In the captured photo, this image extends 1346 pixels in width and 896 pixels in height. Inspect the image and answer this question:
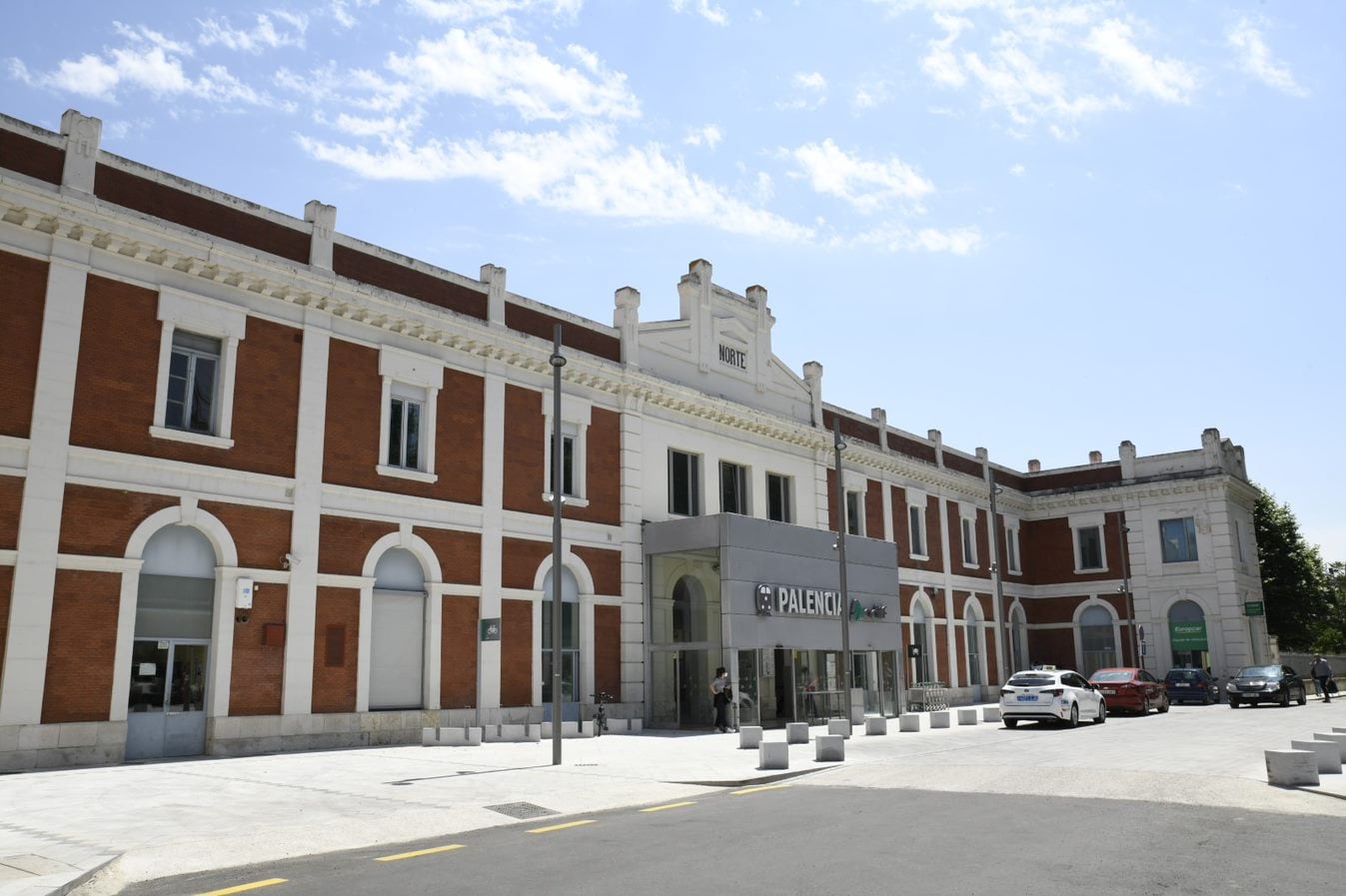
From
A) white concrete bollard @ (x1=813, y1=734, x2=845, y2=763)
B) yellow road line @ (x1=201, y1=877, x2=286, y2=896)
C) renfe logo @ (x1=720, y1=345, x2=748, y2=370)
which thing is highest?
renfe logo @ (x1=720, y1=345, x2=748, y2=370)

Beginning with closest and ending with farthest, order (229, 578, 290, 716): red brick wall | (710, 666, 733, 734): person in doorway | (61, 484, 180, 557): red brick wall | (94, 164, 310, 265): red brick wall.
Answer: (61, 484, 180, 557): red brick wall < (94, 164, 310, 265): red brick wall < (229, 578, 290, 716): red brick wall < (710, 666, 733, 734): person in doorway

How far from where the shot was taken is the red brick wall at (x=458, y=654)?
24516 millimetres

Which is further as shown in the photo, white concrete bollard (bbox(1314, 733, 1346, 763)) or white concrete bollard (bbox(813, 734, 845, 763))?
white concrete bollard (bbox(813, 734, 845, 763))

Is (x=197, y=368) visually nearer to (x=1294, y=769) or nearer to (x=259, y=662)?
(x=259, y=662)

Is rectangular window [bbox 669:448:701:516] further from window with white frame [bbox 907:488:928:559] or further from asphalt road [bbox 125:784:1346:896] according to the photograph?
asphalt road [bbox 125:784:1346:896]

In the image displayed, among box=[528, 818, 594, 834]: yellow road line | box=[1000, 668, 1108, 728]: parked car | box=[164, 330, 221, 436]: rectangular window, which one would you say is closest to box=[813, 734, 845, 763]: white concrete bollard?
box=[528, 818, 594, 834]: yellow road line

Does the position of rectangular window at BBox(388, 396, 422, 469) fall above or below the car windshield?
above

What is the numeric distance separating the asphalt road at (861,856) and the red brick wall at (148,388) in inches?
490

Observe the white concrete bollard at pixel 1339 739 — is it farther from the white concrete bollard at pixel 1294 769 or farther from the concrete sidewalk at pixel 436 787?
the white concrete bollard at pixel 1294 769

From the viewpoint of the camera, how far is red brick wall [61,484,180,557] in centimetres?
1872

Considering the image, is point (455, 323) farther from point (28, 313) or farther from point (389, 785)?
point (389, 785)

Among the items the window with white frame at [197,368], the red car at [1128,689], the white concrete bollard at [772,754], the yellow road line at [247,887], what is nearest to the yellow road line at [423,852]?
the yellow road line at [247,887]

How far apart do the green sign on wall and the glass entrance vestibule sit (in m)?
24.6

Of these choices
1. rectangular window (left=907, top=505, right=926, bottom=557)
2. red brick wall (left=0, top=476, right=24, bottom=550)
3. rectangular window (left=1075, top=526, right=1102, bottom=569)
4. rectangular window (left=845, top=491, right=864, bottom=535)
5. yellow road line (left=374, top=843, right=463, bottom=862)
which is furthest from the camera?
rectangular window (left=1075, top=526, right=1102, bottom=569)
